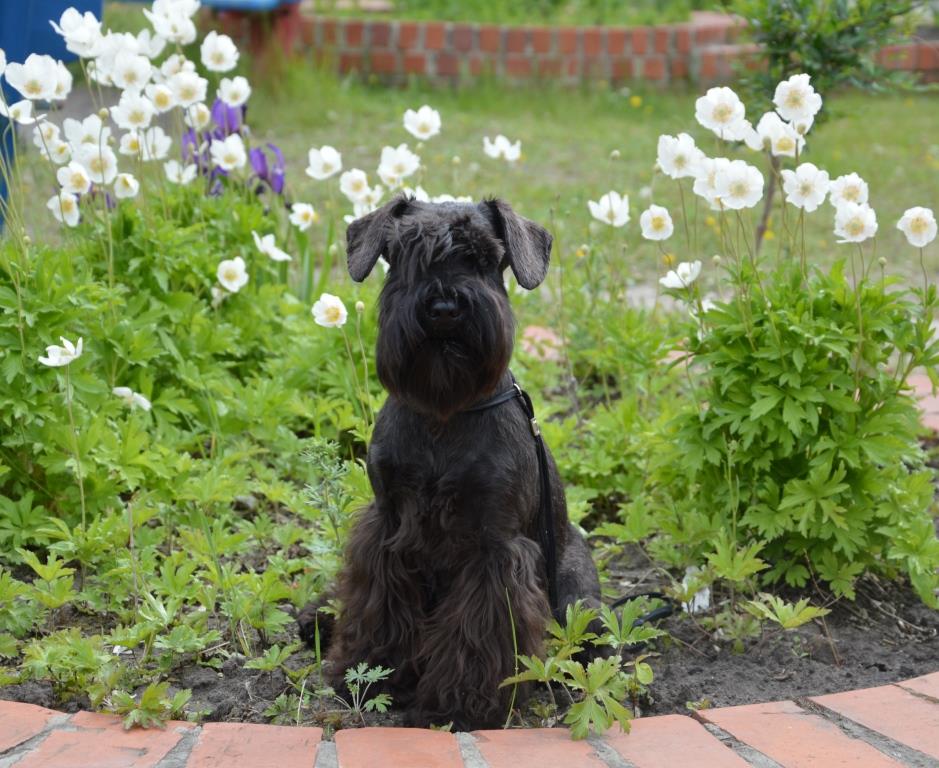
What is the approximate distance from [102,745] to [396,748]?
59 centimetres

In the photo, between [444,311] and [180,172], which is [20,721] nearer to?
[444,311]

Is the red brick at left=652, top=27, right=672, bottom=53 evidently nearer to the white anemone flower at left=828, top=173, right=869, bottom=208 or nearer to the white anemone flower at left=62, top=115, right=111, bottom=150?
the white anemone flower at left=62, top=115, right=111, bottom=150

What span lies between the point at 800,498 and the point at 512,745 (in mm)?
1110

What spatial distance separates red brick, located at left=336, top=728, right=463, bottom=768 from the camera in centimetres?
236

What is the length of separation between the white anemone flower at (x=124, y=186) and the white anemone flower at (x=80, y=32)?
44 centimetres

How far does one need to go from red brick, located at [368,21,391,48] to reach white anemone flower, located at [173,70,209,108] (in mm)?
6607

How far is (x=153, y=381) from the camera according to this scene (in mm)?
3980

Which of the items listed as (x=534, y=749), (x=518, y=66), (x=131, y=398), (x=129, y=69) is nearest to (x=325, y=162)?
(x=129, y=69)

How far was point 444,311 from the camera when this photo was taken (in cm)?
250

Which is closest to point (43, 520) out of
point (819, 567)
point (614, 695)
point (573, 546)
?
point (573, 546)

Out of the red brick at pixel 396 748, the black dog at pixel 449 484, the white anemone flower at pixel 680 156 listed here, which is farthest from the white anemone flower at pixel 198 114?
the red brick at pixel 396 748

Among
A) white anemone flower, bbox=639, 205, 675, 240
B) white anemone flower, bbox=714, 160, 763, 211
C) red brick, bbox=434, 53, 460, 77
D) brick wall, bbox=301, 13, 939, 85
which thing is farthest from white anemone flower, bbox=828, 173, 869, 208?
red brick, bbox=434, 53, 460, 77

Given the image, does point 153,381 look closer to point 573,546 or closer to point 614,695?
point 573,546

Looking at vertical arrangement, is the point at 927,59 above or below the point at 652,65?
above
